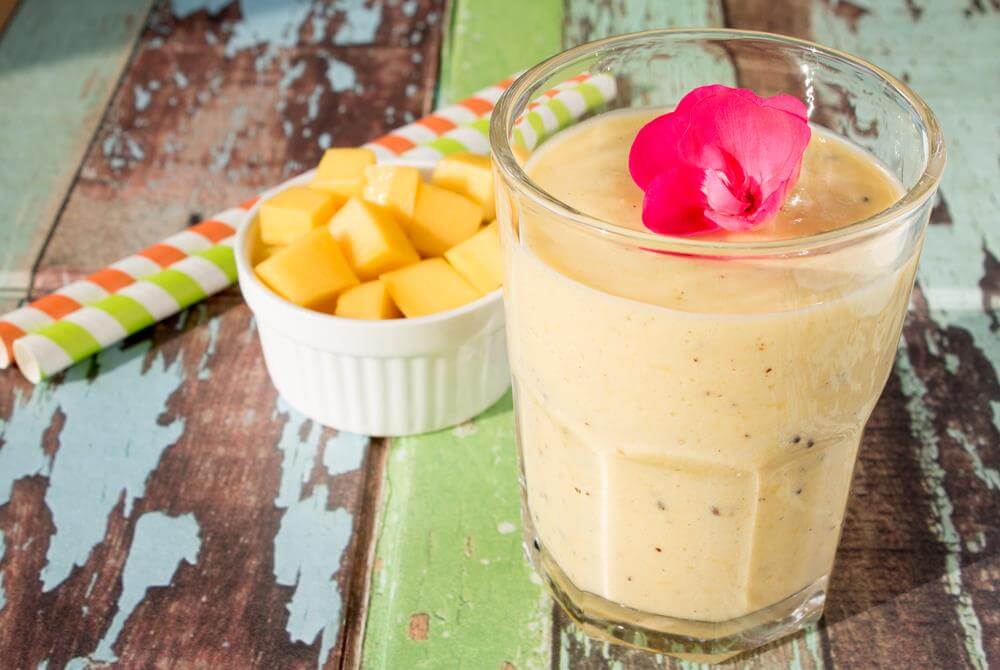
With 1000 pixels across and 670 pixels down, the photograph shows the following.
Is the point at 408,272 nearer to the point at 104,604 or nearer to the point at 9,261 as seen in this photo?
the point at 104,604

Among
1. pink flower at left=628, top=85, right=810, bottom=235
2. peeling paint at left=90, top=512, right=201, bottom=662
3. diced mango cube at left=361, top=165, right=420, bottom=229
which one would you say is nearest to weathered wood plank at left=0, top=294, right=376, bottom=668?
peeling paint at left=90, top=512, right=201, bottom=662

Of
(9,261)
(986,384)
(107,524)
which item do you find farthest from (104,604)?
(986,384)

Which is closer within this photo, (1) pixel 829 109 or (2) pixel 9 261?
(1) pixel 829 109

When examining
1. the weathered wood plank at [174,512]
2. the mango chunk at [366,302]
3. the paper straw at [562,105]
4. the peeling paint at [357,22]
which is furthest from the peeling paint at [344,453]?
the peeling paint at [357,22]

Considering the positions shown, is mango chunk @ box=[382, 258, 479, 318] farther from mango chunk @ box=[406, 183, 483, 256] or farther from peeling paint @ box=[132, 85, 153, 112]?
peeling paint @ box=[132, 85, 153, 112]

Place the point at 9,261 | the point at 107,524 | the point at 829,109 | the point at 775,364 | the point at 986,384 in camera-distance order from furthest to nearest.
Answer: the point at 9,261, the point at 986,384, the point at 107,524, the point at 829,109, the point at 775,364
